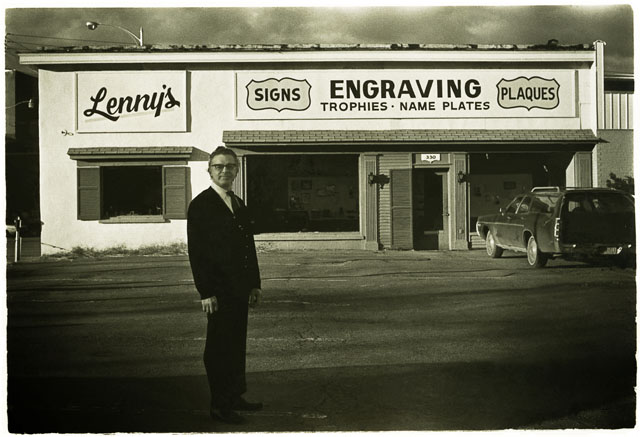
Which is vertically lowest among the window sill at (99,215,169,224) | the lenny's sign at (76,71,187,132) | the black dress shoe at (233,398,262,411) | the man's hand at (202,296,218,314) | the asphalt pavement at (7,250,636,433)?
the black dress shoe at (233,398,262,411)

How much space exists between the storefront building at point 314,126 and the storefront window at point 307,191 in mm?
11

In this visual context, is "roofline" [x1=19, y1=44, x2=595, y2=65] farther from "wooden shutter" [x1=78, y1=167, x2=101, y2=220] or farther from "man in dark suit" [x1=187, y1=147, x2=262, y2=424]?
"man in dark suit" [x1=187, y1=147, x2=262, y2=424]

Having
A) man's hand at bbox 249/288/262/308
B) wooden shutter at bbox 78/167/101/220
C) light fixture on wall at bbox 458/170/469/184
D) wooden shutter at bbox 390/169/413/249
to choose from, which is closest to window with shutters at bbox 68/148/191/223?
wooden shutter at bbox 78/167/101/220

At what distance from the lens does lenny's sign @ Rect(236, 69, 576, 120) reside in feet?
15.8

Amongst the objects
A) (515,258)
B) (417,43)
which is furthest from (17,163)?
(515,258)

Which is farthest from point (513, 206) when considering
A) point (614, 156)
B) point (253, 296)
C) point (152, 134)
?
point (152, 134)

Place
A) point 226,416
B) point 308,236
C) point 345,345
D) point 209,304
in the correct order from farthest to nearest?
point 308,236, point 345,345, point 226,416, point 209,304

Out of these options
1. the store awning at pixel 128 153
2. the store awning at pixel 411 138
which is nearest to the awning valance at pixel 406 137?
the store awning at pixel 411 138

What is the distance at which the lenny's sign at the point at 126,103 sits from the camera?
471 centimetres

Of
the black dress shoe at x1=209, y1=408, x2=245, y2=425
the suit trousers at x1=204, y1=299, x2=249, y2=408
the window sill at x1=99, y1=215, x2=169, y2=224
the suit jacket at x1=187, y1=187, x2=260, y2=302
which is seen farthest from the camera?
the window sill at x1=99, y1=215, x2=169, y2=224

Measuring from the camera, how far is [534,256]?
501 cm

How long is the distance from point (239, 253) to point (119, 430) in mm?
1608

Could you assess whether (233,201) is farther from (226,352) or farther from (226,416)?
(226,416)

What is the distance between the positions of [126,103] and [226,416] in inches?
94.6
